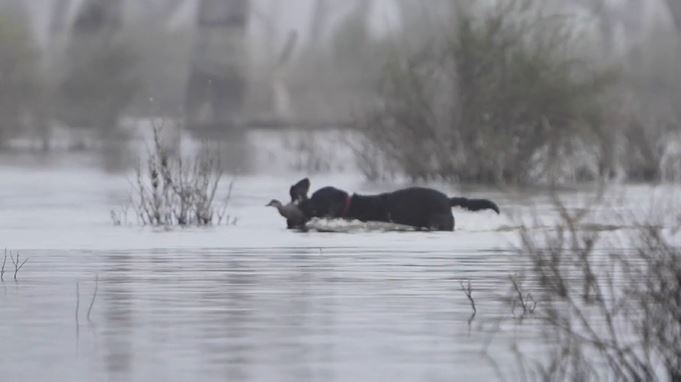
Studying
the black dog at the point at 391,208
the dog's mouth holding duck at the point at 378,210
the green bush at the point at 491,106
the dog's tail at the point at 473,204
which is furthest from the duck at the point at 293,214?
the green bush at the point at 491,106

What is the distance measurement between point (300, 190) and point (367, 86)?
897 inches

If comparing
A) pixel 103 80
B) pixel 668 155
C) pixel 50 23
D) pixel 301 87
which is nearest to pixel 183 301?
pixel 668 155

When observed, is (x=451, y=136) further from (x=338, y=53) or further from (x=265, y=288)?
(x=338, y=53)

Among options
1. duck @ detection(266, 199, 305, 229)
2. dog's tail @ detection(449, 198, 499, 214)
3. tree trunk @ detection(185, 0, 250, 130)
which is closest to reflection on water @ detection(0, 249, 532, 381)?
dog's tail @ detection(449, 198, 499, 214)

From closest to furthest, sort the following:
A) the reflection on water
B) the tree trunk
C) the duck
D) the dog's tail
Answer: the reflection on water, the dog's tail, the duck, the tree trunk

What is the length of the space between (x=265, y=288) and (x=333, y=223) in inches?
216

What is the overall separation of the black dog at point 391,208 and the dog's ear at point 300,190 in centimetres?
14

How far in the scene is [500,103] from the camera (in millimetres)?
27016

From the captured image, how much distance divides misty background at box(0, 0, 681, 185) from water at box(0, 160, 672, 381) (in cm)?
290

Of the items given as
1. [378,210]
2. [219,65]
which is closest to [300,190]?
[378,210]

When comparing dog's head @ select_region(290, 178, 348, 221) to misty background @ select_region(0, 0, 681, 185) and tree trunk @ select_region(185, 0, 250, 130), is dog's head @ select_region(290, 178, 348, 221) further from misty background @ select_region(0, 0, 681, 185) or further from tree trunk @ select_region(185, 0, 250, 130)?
tree trunk @ select_region(185, 0, 250, 130)

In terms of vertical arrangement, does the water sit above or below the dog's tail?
below

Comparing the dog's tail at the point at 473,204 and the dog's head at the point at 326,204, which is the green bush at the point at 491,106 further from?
the dog's tail at the point at 473,204

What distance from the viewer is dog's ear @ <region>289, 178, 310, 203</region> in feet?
58.4
